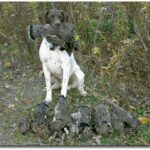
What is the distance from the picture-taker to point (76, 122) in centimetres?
540

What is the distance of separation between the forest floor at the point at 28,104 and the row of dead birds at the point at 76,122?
0.05 metres

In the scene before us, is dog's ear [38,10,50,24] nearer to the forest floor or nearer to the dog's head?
the dog's head

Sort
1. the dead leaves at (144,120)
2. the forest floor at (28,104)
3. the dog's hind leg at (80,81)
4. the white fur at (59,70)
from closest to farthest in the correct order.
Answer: the forest floor at (28,104)
the dead leaves at (144,120)
the white fur at (59,70)
the dog's hind leg at (80,81)

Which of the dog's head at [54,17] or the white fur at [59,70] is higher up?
the dog's head at [54,17]

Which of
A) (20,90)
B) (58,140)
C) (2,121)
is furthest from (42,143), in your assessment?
(20,90)

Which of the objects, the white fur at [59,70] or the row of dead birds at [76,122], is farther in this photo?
the white fur at [59,70]

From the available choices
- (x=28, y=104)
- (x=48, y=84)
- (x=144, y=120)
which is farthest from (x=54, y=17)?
(x=144, y=120)

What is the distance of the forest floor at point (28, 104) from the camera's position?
5.35 meters

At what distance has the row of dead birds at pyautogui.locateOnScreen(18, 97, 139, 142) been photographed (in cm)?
536

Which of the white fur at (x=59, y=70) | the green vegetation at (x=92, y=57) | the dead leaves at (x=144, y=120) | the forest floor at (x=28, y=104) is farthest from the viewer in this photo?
the green vegetation at (x=92, y=57)

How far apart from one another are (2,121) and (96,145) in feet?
2.83

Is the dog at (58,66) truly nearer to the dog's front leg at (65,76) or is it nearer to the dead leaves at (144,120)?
the dog's front leg at (65,76)

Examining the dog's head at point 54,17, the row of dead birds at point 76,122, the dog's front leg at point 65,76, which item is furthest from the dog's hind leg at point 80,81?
the dog's head at point 54,17

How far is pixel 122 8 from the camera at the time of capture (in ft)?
21.1
